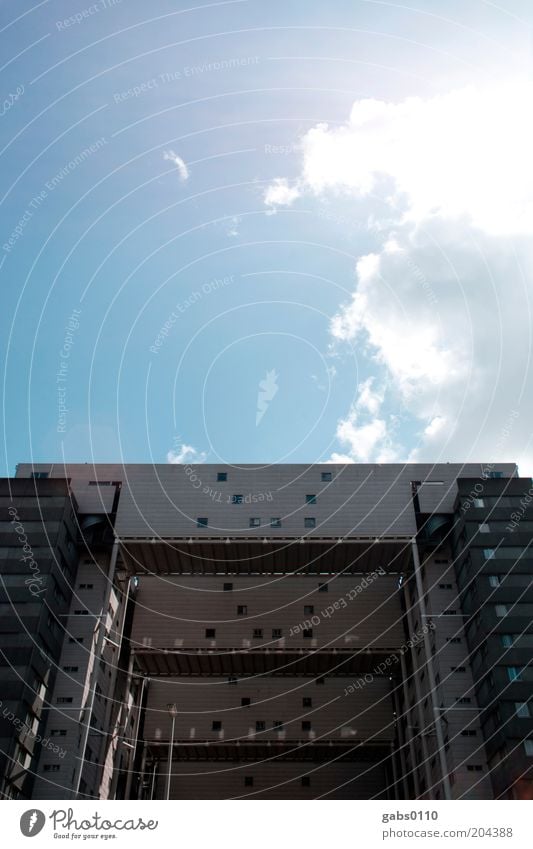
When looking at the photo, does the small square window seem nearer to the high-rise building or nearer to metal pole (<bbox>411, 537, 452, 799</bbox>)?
the high-rise building

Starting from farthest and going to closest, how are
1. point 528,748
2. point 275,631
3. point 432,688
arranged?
1. point 275,631
2. point 432,688
3. point 528,748

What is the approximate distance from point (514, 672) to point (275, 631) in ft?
64.9

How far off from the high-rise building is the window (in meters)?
0.17

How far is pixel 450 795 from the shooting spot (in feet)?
129

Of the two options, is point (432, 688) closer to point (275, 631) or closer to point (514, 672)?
point (514, 672)

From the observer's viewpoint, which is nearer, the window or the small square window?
the small square window

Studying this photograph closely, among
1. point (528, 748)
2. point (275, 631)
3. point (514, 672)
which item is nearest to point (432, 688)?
point (514, 672)

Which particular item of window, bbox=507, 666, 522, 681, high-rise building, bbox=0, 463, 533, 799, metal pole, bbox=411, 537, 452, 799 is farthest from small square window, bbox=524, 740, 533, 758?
metal pole, bbox=411, 537, 452, 799

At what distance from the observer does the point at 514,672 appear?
131 feet

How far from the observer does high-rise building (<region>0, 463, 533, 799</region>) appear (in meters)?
41.6

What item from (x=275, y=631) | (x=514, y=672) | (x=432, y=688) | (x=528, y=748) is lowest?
(x=528, y=748)

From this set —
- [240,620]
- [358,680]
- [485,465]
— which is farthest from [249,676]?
[485,465]

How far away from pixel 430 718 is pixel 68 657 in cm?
2164
